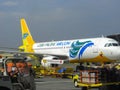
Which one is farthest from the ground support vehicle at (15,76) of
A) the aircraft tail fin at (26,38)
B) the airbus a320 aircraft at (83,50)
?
the aircraft tail fin at (26,38)

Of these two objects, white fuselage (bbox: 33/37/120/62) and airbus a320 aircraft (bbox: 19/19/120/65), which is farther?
airbus a320 aircraft (bbox: 19/19/120/65)

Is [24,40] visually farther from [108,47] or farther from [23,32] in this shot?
[108,47]

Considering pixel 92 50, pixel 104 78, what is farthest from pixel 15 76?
pixel 92 50

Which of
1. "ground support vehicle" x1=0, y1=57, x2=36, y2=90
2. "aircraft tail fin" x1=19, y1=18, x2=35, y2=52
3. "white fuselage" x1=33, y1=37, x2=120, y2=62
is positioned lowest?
"ground support vehicle" x1=0, y1=57, x2=36, y2=90

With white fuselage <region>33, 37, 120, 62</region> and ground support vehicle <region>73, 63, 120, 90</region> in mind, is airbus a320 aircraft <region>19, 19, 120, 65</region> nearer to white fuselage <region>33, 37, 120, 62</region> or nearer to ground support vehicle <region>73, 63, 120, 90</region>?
white fuselage <region>33, 37, 120, 62</region>

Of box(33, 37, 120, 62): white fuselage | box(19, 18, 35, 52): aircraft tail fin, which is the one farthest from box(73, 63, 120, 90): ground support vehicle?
box(19, 18, 35, 52): aircraft tail fin

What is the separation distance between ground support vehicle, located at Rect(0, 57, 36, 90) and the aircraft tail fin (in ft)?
148

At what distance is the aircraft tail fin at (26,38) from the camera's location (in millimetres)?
59537

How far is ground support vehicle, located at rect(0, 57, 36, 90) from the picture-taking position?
11.6 metres

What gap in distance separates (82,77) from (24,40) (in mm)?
44471

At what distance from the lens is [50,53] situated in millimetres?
50812

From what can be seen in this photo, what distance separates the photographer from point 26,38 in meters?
62.3

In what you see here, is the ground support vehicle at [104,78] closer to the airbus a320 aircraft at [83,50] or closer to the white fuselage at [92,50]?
the airbus a320 aircraft at [83,50]

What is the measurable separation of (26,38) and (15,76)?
50.4 meters
